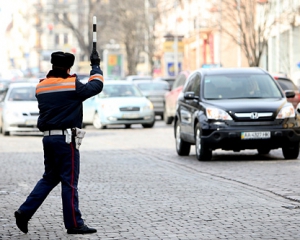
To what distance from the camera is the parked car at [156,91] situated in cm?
3916

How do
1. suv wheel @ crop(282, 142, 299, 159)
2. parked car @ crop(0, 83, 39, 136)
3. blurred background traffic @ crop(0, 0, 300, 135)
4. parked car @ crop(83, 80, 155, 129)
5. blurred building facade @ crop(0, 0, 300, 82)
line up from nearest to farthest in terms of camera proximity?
suv wheel @ crop(282, 142, 299, 159), parked car @ crop(0, 83, 39, 136), parked car @ crop(83, 80, 155, 129), blurred background traffic @ crop(0, 0, 300, 135), blurred building facade @ crop(0, 0, 300, 82)

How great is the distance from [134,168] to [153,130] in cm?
1443

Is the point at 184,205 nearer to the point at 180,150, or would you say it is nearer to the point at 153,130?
the point at 180,150

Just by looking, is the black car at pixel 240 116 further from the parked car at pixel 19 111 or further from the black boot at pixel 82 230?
the parked car at pixel 19 111

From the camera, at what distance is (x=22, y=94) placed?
97.5 feet

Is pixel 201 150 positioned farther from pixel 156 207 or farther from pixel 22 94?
pixel 22 94

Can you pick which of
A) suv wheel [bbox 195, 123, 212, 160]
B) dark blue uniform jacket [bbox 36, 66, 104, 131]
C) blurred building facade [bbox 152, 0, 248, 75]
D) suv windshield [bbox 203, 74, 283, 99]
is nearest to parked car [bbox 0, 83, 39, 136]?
suv windshield [bbox 203, 74, 283, 99]

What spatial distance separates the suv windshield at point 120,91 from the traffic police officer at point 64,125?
23798mm

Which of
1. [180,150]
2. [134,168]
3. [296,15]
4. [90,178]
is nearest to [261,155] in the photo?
[180,150]

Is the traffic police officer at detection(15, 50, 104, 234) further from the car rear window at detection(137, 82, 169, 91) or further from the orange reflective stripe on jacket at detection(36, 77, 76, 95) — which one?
the car rear window at detection(137, 82, 169, 91)

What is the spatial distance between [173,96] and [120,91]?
70.5 inches

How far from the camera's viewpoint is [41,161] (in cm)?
1839

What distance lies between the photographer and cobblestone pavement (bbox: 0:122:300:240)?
896 centimetres

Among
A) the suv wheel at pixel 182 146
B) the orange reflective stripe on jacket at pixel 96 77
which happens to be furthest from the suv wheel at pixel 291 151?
the orange reflective stripe on jacket at pixel 96 77
